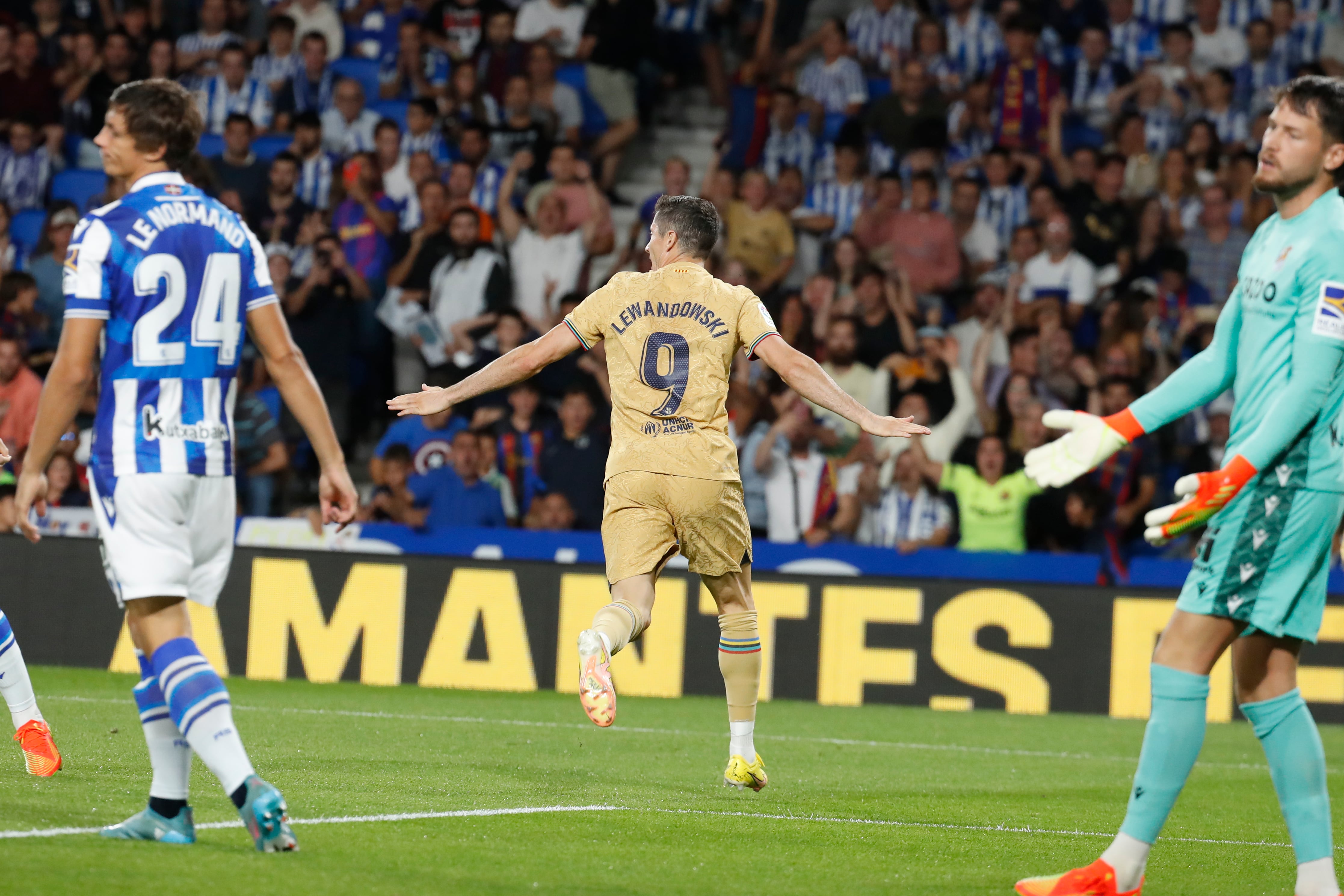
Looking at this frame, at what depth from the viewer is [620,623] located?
6508mm

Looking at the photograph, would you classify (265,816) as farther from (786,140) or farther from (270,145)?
(270,145)

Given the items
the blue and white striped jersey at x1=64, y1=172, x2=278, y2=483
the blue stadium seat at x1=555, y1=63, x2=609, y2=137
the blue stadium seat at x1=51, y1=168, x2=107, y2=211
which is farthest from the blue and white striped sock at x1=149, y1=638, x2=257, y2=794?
the blue stadium seat at x1=51, y1=168, x2=107, y2=211

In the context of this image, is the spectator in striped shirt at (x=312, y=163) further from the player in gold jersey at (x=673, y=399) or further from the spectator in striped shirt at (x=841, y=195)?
the player in gold jersey at (x=673, y=399)

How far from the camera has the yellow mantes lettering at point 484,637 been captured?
12.4 metres

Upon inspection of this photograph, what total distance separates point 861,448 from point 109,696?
240 inches

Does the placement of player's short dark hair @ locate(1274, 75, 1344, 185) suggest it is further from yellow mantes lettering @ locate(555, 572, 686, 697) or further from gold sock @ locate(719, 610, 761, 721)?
yellow mantes lettering @ locate(555, 572, 686, 697)

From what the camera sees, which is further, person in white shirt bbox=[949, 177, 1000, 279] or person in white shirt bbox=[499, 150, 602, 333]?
person in white shirt bbox=[949, 177, 1000, 279]

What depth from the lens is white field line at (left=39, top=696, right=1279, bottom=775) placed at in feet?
30.8

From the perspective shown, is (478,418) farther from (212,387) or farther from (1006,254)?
(212,387)

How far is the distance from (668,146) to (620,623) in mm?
12143

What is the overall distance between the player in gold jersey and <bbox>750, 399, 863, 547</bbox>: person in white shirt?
641 centimetres

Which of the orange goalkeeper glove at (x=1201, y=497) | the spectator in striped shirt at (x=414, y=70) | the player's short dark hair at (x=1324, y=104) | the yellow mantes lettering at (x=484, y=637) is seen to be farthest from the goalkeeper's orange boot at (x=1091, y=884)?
the spectator in striped shirt at (x=414, y=70)

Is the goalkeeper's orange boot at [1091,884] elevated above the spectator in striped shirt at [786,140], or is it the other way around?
the spectator in striped shirt at [786,140]

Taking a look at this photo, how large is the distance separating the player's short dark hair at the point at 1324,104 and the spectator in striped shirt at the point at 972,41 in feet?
41.6
